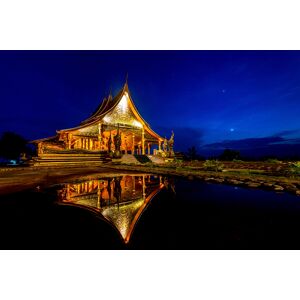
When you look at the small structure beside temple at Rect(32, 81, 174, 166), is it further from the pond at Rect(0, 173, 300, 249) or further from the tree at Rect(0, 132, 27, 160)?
the tree at Rect(0, 132, 27, 160)

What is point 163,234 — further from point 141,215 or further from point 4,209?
point 4,209

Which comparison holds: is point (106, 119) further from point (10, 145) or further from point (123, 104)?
point (10, 145)

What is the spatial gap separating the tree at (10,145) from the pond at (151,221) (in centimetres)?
3486

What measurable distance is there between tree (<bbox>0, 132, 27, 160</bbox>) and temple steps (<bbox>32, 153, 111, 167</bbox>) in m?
24.8

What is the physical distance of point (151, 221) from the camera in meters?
2.32

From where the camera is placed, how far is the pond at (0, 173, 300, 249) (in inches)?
71.1

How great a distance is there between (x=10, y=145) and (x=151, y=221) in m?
37.8

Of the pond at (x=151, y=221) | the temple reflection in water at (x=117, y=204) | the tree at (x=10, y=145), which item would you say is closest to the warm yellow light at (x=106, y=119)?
the temple reflection in water at (x=117, y=204)

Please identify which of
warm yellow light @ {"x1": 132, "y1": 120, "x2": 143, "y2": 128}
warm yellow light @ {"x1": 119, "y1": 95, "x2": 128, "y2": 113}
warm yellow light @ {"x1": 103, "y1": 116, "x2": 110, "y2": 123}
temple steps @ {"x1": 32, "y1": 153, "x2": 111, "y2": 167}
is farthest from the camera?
warm yellow light @ {"x1": 132, "y1": 120, "x2": 143, "y2": 128}

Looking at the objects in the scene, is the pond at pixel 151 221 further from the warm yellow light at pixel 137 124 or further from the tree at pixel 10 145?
the tree at pixel 10 145

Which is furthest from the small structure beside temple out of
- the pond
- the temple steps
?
the pond

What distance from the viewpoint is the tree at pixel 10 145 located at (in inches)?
1188

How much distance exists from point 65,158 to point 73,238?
41.0 feet

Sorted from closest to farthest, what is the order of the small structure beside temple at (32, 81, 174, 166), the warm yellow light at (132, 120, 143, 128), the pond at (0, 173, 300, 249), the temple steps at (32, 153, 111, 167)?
the pond at (0, 173, 300, 249), the temple steps at (32, 153, 111, 167), the small structure beside temple at (32, 81, 174, 166), the warm yellow light at (132, 120, 143, 128)
